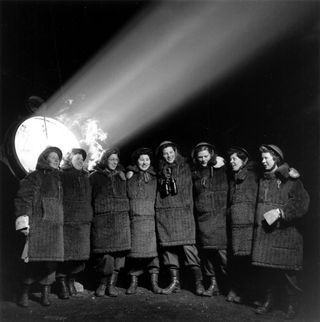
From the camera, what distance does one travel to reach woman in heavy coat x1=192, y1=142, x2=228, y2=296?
4176 millimetres

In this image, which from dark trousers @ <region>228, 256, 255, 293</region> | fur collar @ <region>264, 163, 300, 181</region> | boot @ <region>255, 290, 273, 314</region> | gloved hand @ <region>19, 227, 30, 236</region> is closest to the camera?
boot @ <region>255, 290, 273, 314</region>

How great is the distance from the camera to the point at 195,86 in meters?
6.12

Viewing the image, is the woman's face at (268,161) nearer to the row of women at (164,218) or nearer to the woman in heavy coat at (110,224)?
the row of women at (164,218)

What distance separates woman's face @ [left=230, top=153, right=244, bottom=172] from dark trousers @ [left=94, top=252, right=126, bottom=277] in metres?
1.71

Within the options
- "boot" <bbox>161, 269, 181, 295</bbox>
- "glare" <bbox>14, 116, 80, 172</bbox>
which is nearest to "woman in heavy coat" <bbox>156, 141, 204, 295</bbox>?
"boot" <bbox>161, 269, 181, 295</bbox>

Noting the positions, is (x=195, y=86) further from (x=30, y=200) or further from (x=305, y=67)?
(x=30, y=200)

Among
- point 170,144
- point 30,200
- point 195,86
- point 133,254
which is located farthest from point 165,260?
point 195,86

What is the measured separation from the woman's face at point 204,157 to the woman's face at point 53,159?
1750 millimetres

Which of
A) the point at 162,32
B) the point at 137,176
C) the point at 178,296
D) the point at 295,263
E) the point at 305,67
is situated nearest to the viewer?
the point at 295,263

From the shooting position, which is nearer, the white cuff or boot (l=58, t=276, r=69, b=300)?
the white cuff

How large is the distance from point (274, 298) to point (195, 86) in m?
3.66

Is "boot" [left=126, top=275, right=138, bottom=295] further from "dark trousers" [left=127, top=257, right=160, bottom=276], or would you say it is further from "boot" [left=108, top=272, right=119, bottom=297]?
"boot" [left=108, top=272, right=119, bottom=297]

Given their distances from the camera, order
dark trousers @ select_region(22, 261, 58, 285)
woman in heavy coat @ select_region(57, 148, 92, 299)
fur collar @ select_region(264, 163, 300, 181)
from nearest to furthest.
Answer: fur collar @ select_region(264, 163, 300, 181)
dark trousers @ select_region(22, 261, 58, 285)
woman in heavy coat @ select_region(57, 148, 92, 299)

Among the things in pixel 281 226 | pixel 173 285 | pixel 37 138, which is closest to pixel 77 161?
pixel 37 138
